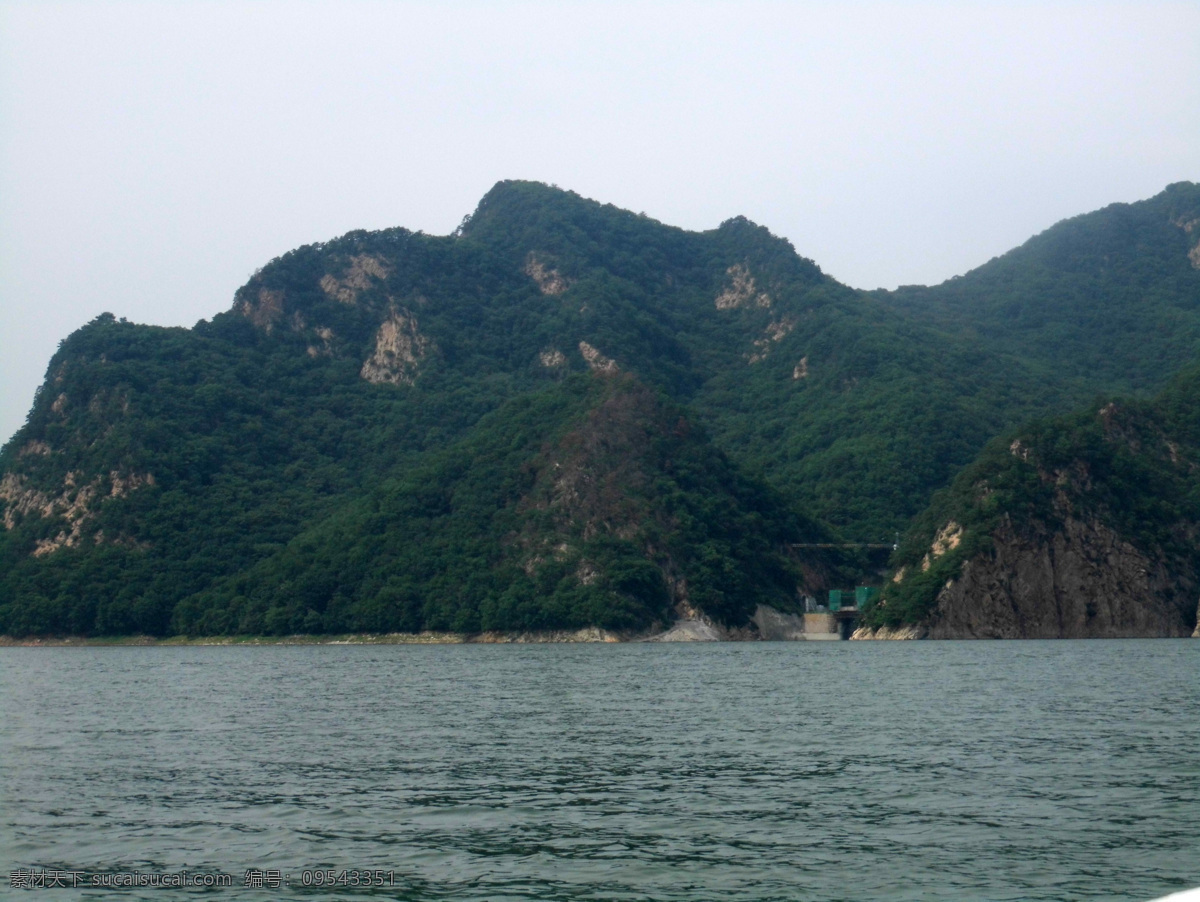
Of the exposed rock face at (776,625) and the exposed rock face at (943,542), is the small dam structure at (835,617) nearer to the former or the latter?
the exposed rock face at (776,625)

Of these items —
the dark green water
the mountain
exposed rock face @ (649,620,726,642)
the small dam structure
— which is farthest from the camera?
the small dam structure

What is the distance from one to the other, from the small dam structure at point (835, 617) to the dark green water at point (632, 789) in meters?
92.1

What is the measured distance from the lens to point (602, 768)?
4031cm

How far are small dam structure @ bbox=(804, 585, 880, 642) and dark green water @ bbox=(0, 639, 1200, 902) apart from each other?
92.1m

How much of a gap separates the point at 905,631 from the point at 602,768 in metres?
120

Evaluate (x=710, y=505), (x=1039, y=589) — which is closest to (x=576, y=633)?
(x=710, y=505)

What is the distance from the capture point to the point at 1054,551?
155m

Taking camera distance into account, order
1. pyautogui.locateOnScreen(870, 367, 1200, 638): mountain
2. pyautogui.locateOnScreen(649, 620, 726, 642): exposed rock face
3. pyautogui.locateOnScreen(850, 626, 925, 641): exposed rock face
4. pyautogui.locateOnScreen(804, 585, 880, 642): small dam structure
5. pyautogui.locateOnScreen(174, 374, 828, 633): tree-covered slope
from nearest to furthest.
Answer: pyautogui.locateOnScreen(870, 367, 1200, 638): mountain, pyautogui.locateOnScreen(850, 626, 925, 641): exposed rock face, pyautogui.locateOnScreen(649, 620, 726, 642): exposed rock face, pyautogui.locateOnScreen(174, 374, 828, 633): tree-covered slope, pyautogui.locateOnScreen(804, 585, 880, 642): small dam structure

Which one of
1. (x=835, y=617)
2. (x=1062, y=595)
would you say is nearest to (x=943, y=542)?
(x=1062, y=595)

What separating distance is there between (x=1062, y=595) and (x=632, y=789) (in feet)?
426

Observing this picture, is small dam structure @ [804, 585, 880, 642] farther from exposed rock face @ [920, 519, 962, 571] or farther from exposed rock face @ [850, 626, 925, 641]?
exposed rock face @ [920, 519, 962, 571]

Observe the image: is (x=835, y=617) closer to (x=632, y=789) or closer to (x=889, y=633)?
(x=889, y=633)

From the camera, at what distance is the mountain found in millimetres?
152625

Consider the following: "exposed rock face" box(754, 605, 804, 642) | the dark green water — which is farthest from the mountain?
the dark green water
